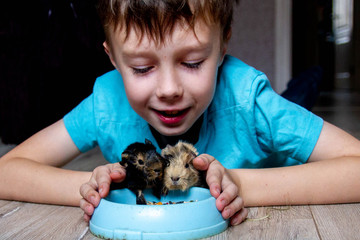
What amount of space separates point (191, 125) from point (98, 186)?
0.34 metres

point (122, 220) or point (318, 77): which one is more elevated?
point (122, 220)

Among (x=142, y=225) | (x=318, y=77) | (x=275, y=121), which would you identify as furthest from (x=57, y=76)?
(x=318, y=77)

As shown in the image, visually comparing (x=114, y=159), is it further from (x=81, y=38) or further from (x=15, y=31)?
(x=15, y=31)

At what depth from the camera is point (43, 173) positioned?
1150 millimetres

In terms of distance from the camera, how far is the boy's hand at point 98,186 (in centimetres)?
88

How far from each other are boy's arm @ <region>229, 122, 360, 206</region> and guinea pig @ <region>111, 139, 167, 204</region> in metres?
0.24

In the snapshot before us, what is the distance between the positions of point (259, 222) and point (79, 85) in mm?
1624

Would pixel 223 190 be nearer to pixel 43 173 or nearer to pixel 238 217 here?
pixel 238 217

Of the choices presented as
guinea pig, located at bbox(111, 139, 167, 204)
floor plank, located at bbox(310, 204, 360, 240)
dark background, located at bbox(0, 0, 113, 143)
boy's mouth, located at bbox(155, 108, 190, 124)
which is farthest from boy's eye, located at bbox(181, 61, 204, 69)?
dark background, located at bbox(0, 0, 113, 143)

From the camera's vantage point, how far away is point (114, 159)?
142cm

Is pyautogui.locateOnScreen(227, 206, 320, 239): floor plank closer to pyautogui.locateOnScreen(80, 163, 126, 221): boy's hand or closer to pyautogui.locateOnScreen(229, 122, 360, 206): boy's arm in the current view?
pyautogui.locateOnScreen(229, 122, 360, 206): boy's arm

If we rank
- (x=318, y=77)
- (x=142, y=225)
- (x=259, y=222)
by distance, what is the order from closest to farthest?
(x=142, y=225) < (x=259, y=222) < (x=318, y=77)

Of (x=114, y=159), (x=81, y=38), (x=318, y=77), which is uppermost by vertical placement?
(x=81, y=38)

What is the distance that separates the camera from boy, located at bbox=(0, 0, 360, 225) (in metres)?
0.97
